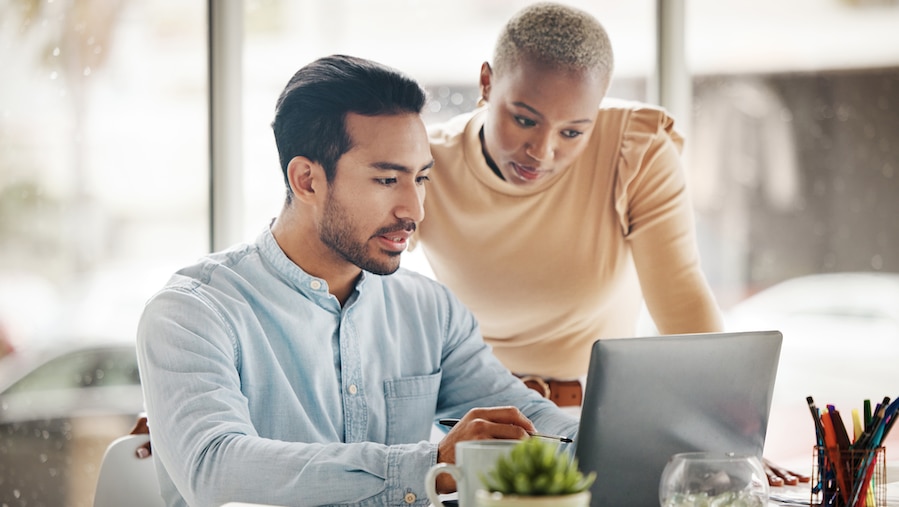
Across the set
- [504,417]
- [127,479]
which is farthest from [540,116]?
[127,479]

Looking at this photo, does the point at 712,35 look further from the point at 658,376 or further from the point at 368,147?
the point at 658,376

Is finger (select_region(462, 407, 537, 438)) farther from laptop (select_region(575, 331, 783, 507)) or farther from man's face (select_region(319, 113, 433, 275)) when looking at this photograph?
man's face (select_region(319, 113, 433, 275))

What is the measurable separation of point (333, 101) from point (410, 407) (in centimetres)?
53

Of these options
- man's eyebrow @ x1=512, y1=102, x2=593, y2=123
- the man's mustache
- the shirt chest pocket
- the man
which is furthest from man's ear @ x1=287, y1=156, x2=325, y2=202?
man's eyebrow @ x1=512, y1=102, x2=593, y2=123

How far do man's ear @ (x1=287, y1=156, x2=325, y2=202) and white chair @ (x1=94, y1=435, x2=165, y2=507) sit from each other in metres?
0.47

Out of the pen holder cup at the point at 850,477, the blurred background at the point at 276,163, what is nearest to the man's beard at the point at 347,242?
the pen holder cup at the point at 850,477

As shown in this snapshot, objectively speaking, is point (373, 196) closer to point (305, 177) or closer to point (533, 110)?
point (305, 177)

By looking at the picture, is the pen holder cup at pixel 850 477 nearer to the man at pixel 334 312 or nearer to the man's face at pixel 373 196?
the man at pixel 334 312

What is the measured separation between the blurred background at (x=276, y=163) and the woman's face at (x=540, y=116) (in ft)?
2.41

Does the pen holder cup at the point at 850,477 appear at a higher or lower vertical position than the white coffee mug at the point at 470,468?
lower

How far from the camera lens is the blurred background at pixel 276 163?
2.17m

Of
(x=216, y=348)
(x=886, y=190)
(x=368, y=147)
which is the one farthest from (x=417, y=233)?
(x=886, y=190)

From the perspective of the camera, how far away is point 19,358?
2098mm

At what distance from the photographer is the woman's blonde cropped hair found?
184 centimetres
